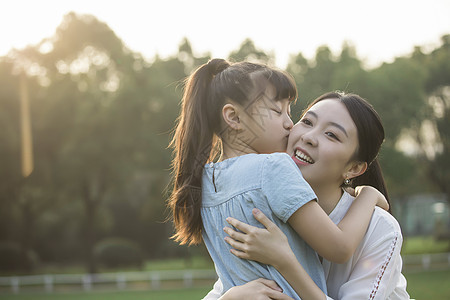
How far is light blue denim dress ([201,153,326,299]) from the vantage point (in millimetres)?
2312

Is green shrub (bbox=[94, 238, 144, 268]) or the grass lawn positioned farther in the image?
green shrub (bbox=[94, 238, 144, 268])

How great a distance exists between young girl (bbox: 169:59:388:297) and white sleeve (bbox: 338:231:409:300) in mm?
155

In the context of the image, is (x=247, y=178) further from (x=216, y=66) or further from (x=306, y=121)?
(x=216, y=66)

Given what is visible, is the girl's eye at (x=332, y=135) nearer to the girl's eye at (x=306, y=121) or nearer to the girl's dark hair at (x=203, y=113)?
the girl's eye at (x=306, y=121)

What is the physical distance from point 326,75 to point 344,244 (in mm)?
22780

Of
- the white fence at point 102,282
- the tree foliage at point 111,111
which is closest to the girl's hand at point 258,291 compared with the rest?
the tree foliage at point 111,111

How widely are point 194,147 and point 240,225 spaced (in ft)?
2.05

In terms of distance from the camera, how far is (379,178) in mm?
3199

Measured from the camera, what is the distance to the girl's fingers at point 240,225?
239 cm

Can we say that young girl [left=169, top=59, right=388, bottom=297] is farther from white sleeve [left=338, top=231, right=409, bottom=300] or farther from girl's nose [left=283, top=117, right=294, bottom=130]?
white sleeve [left=338, top=231, right=409, bottom=300]

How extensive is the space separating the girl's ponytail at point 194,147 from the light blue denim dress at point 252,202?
0.23ft

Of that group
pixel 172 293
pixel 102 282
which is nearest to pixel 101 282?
pixel 102 282

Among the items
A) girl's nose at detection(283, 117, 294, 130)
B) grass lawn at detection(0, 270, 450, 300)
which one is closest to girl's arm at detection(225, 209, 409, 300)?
girl's nose at detection(283, 117, 294, 130)

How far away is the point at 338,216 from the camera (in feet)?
9.11
